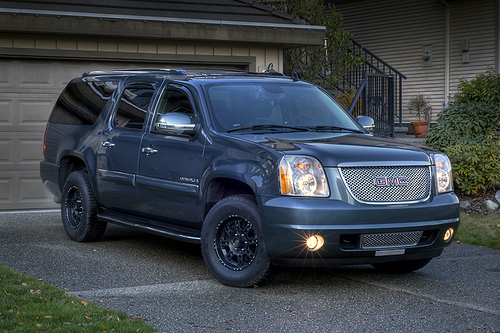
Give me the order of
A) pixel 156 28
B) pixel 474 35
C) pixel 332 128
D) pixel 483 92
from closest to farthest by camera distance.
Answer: pixel 332 128 < pixel 156 28 < pixel 483 92 < pixel 474 35

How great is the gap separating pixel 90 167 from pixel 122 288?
7.46ft

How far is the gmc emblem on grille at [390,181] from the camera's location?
5840mm

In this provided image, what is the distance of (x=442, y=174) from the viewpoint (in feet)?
20.8

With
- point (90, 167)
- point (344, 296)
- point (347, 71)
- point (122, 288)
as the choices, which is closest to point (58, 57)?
point (90, 167)

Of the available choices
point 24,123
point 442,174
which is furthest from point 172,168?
point 24,123

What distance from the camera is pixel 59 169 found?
28.4 ft

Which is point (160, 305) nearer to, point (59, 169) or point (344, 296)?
point (344, 296)

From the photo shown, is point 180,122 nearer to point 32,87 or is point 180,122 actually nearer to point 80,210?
point 80,210

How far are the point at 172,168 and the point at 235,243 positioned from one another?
3.51 feet

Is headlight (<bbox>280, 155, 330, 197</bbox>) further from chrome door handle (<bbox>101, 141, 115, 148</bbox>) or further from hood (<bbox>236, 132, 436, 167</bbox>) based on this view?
chrome door handle (<bbox>101, 141, 115, 148</bbox>)

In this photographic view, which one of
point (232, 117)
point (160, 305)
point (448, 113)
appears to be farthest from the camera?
point (448, 113)

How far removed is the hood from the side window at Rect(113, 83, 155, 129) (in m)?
1.51

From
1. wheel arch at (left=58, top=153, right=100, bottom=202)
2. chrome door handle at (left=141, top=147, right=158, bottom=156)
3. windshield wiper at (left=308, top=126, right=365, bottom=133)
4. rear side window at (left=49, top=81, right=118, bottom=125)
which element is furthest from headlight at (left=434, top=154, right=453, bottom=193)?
wheel arch at (left=58, top=153, right=100, bottom=202)

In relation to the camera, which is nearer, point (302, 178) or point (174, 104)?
point (302, 178)
